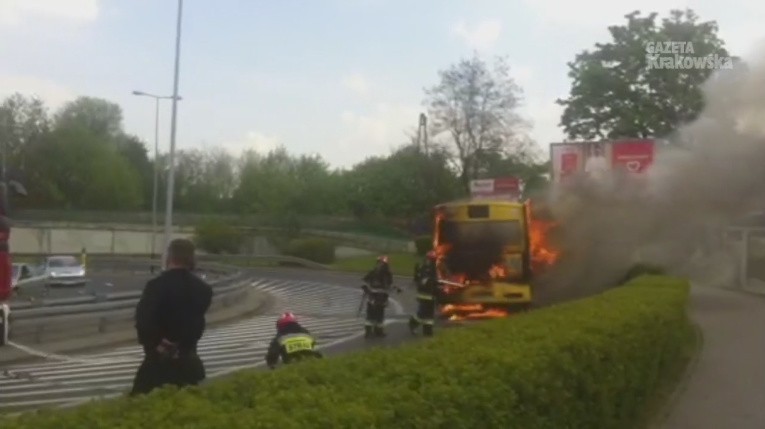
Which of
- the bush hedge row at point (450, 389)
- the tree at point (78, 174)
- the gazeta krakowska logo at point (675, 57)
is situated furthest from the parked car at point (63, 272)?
the tree at point (78, 174)

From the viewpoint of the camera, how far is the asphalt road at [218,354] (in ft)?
46.1

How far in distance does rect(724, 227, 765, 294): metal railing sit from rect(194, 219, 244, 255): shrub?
45.7 m

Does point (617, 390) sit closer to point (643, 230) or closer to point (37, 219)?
point (643, 230)

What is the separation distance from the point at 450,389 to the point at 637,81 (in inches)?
1741

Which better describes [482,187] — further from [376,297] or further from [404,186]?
[376,297]

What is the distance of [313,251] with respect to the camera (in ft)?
236

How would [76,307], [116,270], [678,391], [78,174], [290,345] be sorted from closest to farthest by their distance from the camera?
[290,345] → [678,391] → [76,307] → [116,270] → [78,174]

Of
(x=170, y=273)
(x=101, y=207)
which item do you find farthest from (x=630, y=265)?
(x=101, y=207)

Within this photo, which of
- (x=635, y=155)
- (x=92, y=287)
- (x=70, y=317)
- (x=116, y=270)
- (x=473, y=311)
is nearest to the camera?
(x=70, y=317)

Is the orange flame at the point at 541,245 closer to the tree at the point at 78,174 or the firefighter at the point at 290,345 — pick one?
the firefighter at the point at 290,345

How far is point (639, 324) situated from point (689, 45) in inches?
1445

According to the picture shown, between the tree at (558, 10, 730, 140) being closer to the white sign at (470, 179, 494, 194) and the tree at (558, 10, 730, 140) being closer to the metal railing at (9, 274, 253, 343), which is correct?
the white sign at (470, 179, 494, 194)

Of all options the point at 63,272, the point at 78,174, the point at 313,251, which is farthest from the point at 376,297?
the point at 78,174

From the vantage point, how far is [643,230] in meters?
31.9
